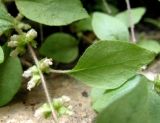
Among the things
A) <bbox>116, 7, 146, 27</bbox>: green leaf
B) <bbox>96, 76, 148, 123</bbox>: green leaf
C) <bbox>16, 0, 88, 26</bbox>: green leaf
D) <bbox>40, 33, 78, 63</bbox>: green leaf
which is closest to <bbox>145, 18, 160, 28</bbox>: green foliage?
<bbox>116, 7, 146, 27</bbox>: green leaf

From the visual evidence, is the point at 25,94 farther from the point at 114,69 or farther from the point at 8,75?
the point at 114,69

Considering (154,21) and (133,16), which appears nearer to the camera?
(133,16)

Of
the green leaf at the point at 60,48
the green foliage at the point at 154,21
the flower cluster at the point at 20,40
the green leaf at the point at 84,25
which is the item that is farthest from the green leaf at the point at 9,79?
the green foliage at the point at 154,21

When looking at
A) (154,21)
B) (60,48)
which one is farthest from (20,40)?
(154,21)

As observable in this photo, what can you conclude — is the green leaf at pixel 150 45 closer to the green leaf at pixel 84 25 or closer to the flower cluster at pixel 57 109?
the green leaf at pixel 84 25

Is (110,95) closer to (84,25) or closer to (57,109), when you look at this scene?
(57,109)

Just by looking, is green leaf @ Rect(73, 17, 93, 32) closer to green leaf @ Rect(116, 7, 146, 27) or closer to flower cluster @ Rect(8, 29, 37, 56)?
green leaf @ Rect(116, 7, 146, 27)

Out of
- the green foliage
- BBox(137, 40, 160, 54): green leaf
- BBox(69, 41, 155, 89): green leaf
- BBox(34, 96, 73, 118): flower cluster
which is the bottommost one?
the green foliage
